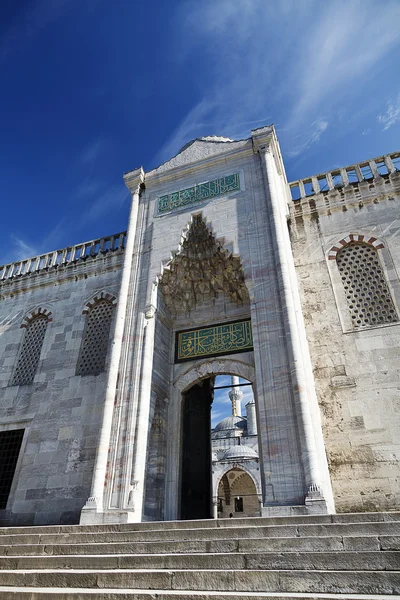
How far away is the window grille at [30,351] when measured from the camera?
37.5ft

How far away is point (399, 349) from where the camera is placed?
25.6ft

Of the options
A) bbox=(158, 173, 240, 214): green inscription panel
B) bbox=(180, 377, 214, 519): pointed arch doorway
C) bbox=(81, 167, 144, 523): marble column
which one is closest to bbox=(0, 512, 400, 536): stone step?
bbox=(81, 167, 144, 523): marble column

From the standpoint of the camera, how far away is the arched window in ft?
37.5

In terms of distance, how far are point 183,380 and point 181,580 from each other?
573 centimetres

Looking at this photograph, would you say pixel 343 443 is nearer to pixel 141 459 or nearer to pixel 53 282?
pixel 141 459

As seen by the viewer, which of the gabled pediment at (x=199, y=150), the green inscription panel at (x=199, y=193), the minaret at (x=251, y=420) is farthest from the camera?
the minaret at (x=251, y=420)

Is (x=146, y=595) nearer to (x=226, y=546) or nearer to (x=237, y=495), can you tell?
(x=226, y=546)

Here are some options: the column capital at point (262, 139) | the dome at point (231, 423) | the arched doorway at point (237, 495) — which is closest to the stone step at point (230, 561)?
the column capital at point (262, 139)

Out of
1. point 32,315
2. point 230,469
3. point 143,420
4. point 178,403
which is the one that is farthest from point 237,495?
point 143,420

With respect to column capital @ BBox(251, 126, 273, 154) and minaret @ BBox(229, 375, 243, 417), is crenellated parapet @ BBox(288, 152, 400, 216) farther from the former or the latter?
minaret @ BBox(229, 375, 243, 417)

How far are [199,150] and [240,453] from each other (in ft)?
64.4

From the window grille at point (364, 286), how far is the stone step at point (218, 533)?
5.00 metres

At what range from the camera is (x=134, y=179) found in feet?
36.7

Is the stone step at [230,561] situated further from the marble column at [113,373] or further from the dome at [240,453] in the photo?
the dome at [240,453]
